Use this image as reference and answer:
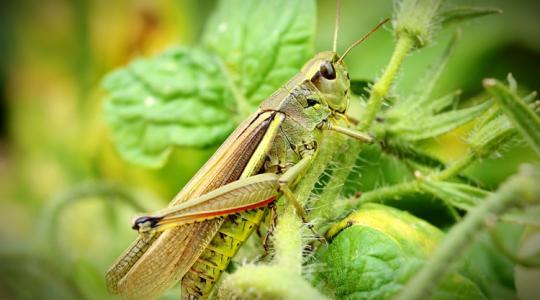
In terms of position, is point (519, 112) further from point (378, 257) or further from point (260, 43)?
point (260, 43)

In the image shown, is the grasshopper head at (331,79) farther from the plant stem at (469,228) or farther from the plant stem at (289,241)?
the plant stem at (469,228)

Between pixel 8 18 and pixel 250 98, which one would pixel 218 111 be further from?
pixel 8 18

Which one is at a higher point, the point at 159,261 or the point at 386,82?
the point at 386,82

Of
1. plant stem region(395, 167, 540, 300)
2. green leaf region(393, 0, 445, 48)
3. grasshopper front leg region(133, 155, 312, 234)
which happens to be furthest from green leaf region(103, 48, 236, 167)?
plant stem region(395, 167, 540, 300)

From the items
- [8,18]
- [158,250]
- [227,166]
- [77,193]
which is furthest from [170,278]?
[8,18]

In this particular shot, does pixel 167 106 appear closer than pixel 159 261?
No

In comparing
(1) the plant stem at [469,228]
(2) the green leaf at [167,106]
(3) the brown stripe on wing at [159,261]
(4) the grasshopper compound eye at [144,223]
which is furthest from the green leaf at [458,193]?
(2) the green leaf at [167,106]

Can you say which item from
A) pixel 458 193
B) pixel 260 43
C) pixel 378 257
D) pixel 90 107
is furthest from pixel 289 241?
pixel 90 107
